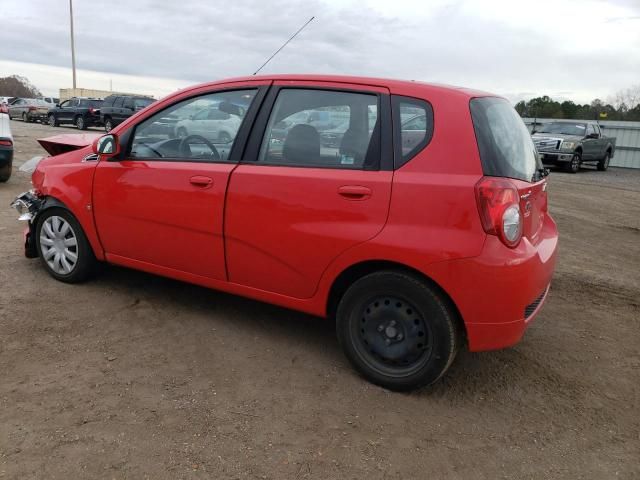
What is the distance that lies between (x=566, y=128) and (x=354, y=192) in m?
17.9

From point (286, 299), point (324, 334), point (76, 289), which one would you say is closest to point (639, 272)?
point (324, 334)

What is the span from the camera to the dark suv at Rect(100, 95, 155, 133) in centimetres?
2373

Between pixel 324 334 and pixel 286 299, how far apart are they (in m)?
0.60

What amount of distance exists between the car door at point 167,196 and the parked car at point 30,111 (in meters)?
30.7

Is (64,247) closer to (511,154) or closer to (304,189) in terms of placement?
(304,189)

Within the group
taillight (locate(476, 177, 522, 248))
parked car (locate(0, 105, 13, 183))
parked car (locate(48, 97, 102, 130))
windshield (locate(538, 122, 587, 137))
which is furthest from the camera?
parked car (locate(48, 97, 102, 130))

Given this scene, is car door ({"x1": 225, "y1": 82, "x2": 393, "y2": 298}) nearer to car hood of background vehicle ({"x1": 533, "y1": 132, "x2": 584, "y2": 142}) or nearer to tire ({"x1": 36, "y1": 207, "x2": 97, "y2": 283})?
tire ({"x1": 36, "y1": 207, "x2": 97, "y2": 283})

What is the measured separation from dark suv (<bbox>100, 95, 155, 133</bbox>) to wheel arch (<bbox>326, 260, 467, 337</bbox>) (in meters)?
22.3

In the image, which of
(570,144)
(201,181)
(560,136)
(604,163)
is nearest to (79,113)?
(560,136)

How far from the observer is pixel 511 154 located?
9.87ft

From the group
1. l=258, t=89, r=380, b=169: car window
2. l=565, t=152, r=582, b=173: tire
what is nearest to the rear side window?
l=258, t=89, r=380, b=169: car window

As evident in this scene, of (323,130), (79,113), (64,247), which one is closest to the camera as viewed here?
(323,130)

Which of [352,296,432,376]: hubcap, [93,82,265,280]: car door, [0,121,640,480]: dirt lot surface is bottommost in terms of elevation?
[0,121,640,480]: dirt lot surface

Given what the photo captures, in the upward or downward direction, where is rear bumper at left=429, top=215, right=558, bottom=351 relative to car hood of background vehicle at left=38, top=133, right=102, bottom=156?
downward
